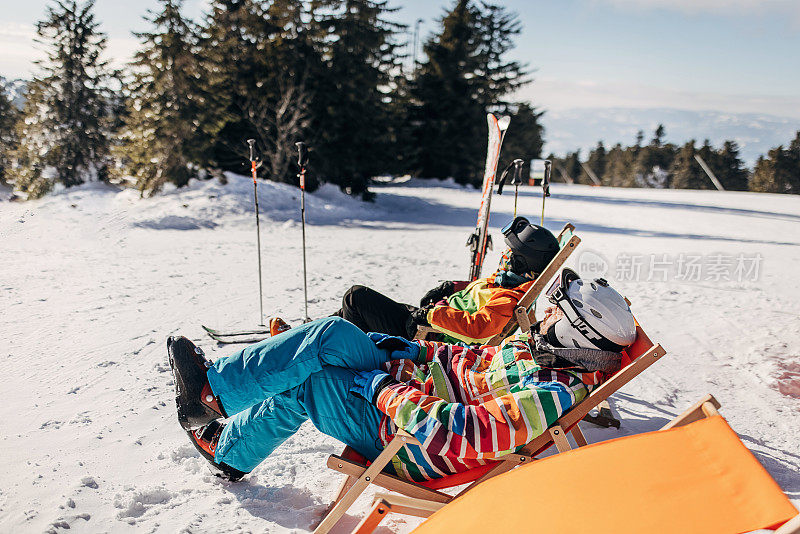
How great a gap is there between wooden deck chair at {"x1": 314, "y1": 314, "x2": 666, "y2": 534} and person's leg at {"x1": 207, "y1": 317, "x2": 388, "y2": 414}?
0.41 meters

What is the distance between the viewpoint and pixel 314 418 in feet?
7.62

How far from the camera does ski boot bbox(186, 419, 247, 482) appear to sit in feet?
8.36

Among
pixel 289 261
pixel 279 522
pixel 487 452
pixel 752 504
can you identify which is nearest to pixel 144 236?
pixel 289 261

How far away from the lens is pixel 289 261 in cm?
804

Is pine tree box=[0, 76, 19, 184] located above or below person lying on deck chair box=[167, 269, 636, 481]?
above

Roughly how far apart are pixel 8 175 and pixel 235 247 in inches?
286

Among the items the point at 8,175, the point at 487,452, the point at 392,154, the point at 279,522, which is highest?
the point at 392,154

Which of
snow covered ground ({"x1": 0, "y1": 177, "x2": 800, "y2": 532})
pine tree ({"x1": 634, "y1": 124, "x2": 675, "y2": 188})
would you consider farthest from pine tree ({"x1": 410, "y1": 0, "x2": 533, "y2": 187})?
pine tree ({"x1": 634, "y1": 124, "x2": 675, "y2": 188})

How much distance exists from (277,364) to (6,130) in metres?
15.1

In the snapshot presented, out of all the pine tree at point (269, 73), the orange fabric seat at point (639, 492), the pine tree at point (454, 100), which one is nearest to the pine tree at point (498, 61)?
the pine tree at point (454, 100)

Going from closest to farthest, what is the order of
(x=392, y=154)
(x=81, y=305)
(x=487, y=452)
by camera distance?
(x=487, y=452)
(x=81, y=305)
(x=392, y=154)

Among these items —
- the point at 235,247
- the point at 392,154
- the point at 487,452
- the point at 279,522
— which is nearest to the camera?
the point at 487,452

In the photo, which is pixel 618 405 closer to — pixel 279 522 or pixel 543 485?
pixel 543 485

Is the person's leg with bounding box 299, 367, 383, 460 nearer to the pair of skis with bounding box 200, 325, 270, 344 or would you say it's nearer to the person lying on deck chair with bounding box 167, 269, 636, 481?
the person lying on deck chair with bounding box 167, 269, 636, 481
